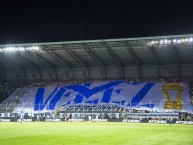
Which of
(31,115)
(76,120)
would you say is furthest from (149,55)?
(31,115)

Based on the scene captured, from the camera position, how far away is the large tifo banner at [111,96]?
62.7m

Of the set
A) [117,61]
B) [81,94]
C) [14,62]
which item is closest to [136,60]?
[117,61]

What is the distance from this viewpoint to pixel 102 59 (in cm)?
7050

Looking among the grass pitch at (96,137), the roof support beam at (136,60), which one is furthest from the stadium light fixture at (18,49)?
the grass pitch at (96,137)

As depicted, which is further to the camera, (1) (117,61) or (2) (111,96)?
(1) (117,61)

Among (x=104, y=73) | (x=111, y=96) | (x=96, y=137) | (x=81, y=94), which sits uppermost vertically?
(x=104, y=73)

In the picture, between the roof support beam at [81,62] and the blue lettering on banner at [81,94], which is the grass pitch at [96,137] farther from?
the roof support beam at [81,62]

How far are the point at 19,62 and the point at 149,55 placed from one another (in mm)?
31101

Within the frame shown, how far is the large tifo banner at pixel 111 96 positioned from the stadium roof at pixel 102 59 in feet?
9.97

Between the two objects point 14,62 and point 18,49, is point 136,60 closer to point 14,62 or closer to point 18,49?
point 18,49

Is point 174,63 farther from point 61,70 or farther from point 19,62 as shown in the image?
point 19,62

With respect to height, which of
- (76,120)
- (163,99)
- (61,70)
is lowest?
(76,120)

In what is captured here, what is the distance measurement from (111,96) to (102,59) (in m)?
8.22

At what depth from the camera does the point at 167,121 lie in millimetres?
56000
